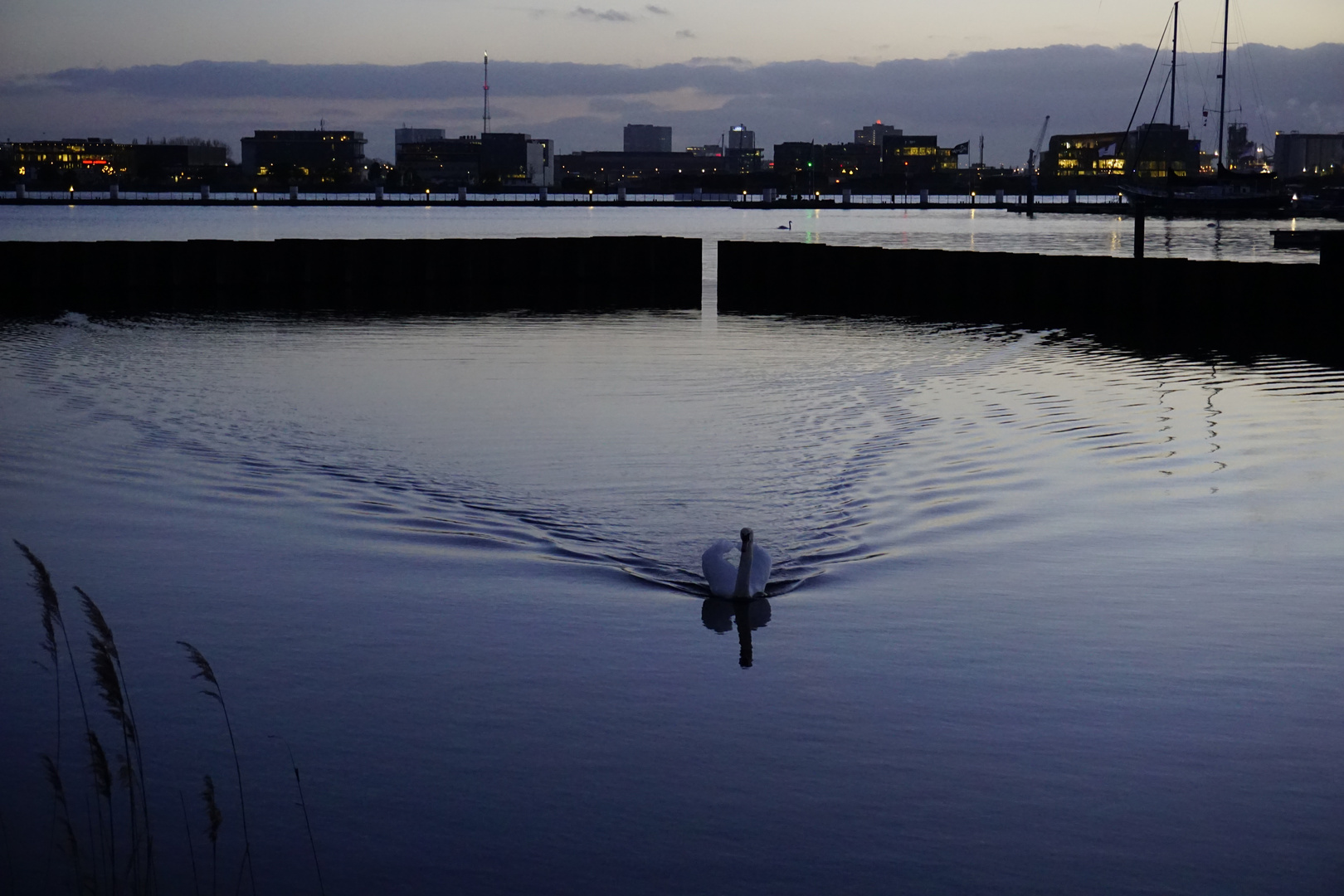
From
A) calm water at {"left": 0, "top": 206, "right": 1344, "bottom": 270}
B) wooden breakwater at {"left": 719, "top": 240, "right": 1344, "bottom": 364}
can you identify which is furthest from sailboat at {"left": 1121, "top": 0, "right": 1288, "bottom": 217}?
wooden breakwater at {"left": 719, "top": 240, "right": 1344, "bottom": 364}

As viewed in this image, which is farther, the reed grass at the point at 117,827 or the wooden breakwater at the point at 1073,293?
the wooden breakwater at the point at 1073,293

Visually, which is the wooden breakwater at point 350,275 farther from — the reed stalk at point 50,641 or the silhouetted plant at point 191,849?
Answer: the silhouetted plant at point 191,849

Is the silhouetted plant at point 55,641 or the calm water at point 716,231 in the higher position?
the calm water at point 716,231

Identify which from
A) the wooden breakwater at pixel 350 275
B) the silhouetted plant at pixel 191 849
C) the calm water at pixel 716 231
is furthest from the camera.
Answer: the calm water at pixel 716 231

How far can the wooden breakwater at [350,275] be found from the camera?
36344 mm

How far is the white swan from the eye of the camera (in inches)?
394

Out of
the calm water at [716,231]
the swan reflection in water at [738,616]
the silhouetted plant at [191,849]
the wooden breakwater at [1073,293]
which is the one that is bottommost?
the silhouetted plant at [191,849]

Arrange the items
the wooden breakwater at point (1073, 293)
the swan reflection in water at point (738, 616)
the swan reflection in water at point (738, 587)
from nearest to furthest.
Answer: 1. the swan reflection in water at point (738, 616)
2. the swan reflection in water at point (738, 587)
3. the wooden breakwater at point (1073, 293)

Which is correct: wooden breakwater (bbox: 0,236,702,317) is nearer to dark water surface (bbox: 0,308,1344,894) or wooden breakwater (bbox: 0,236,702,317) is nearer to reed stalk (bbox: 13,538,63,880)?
dark water surface (bbox: 0,308,1344,894)

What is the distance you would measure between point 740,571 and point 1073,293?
28112 mm

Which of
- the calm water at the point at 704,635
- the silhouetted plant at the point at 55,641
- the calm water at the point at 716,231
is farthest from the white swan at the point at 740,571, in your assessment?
the calm water at the point at 716,231

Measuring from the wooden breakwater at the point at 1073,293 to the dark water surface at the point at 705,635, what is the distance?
11481mm

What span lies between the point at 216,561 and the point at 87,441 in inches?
236

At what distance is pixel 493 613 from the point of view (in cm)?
986
